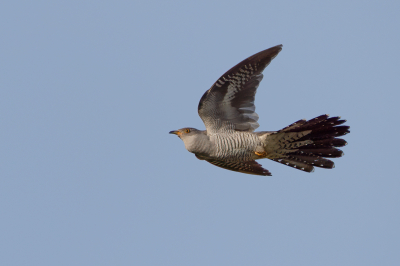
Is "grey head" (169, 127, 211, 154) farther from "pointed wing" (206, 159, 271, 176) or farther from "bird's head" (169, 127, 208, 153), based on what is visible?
"pointed wing" (206, 159, 271, 176)

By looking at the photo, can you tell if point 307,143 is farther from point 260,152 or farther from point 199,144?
point 199,144

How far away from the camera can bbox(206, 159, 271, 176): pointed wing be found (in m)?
9.00

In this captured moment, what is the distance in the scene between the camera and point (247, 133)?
847cm

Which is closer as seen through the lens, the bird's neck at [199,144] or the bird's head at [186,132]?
the bird's neck at [199,144]

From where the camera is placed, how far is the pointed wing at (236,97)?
25.6ft

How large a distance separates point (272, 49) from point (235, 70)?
638mm

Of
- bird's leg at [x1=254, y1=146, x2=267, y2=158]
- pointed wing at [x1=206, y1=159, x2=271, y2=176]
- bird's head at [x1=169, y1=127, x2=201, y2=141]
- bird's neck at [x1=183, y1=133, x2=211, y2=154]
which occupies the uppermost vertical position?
bird's head at [x1=169, y1=127, x2=201, y2=141]

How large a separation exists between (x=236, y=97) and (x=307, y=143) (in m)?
1.41

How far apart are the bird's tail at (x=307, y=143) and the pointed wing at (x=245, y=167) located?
0.38m

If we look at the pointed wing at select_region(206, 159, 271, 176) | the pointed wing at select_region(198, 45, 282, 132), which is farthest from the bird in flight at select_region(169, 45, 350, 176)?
the pointed wing at select_region(206, 159, 271, 176)

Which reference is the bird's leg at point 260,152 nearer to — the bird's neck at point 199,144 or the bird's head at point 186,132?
the bird's neck at point 199,144

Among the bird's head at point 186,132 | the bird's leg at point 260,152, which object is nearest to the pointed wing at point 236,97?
the bird's head at point 186,132

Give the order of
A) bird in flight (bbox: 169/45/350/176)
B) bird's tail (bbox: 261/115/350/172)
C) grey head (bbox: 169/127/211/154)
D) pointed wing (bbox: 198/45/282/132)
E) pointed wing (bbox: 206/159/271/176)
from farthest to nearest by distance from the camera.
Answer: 1. pointed wing (bbox: 206/159/271/176)
2. grey head (bbox: 169/127/211/154)
3. bird's tail (bbox: 261/115/350/172)
4. bird in flight (bbox: 169/45/350/176)
5. pointed wing (bbox: 198/45/282/132)

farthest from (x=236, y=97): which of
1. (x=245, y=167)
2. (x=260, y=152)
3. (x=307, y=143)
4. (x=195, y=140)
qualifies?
(x=245, y=167)
